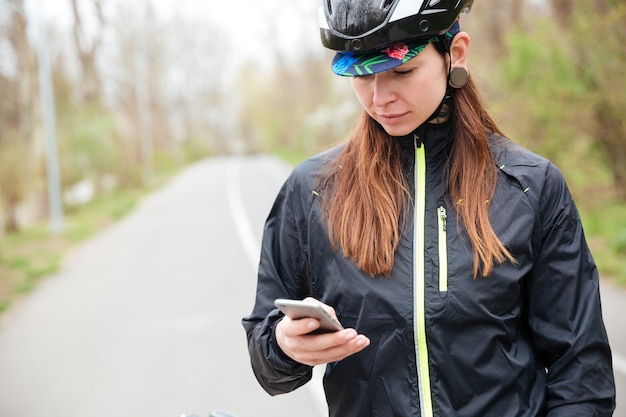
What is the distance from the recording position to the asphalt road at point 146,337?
5.47m

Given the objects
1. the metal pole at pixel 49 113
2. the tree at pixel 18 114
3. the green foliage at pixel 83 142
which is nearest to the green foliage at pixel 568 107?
the metal pole at pixel 49 113

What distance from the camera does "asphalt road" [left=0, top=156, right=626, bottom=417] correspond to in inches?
215

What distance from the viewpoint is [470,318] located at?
1590 millimetres

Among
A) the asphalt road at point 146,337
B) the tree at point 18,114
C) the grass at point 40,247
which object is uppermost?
the tree at point 18,114

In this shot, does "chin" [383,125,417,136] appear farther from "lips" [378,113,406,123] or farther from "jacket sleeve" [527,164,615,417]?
"jacket sleeve" [527,164,615,417]

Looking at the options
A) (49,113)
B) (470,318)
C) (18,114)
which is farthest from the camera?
(18,114)

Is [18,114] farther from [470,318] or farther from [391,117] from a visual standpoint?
[470,318]

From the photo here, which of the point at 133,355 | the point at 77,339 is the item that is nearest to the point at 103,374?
the point at 133,355

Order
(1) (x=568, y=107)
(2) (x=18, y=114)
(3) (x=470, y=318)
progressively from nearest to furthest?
1. (3) (x=470, y=318)
2. (1) (x=568, y=107)
3. (2) (x=18, y=114)

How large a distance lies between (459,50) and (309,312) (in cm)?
87

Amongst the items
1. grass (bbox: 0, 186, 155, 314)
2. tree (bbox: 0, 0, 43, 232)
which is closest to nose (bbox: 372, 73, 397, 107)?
grass (bbox: 0, 186, 155, 314)

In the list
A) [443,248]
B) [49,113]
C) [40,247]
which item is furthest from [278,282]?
[49,113]

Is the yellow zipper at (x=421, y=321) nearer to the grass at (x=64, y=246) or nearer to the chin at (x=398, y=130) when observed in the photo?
the chin at (x=398, y=130)

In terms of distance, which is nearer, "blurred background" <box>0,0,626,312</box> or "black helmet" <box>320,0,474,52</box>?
"black helmet" <box>320,0,474,52</box>
